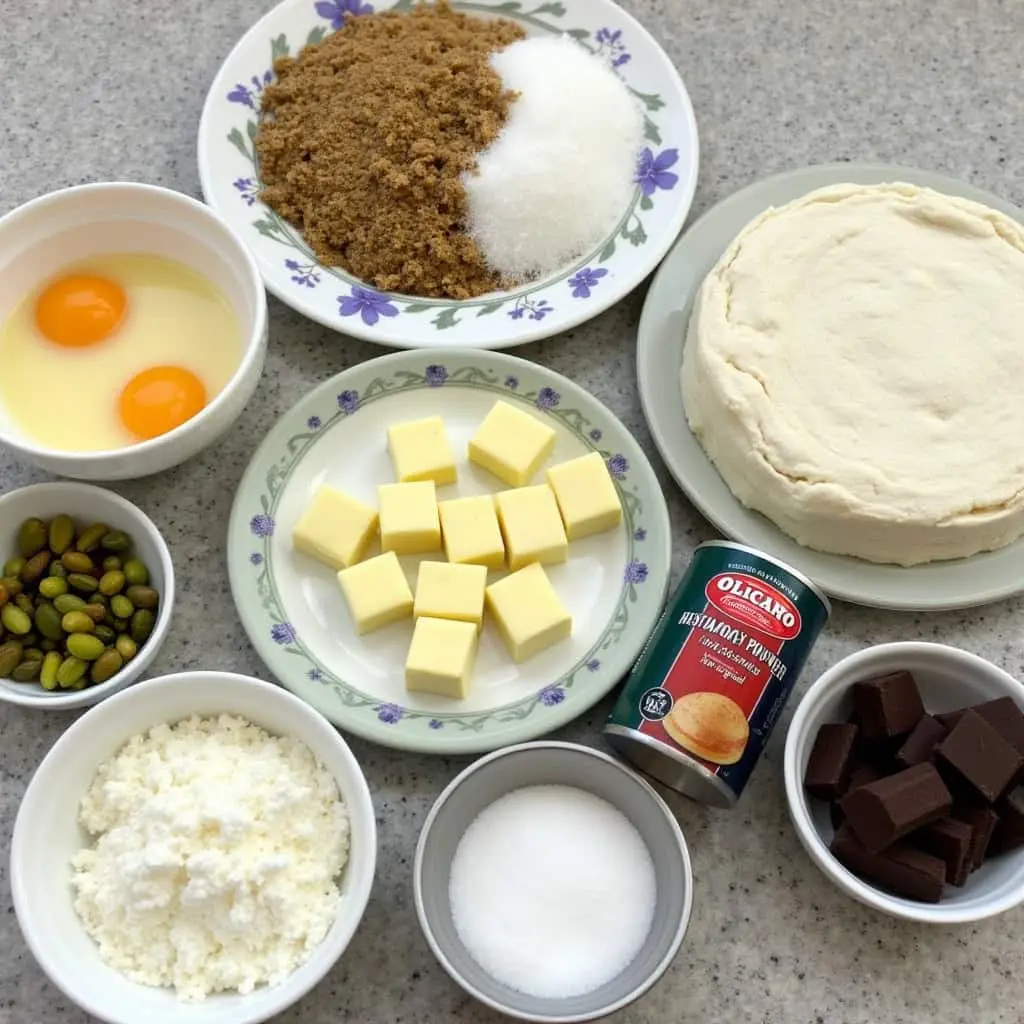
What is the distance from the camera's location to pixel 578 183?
1.64 m

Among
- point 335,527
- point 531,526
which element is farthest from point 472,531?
point 335,527

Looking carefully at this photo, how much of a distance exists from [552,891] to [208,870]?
397 millimetres

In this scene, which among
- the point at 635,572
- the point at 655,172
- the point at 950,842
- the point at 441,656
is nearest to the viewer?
the point at 950,842

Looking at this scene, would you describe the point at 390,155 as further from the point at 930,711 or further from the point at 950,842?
the point at 950,842

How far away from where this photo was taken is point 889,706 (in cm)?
132

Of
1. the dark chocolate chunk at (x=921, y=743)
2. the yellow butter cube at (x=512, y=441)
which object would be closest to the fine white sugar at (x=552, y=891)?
the dark chocolate chunk at (x=921, y=743)

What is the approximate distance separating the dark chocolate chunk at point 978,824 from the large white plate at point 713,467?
0.29 meters

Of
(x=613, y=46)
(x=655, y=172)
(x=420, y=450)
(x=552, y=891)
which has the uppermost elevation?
(x=613, y=46)

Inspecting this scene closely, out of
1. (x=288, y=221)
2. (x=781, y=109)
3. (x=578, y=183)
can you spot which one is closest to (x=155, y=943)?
(x=288, y=221)

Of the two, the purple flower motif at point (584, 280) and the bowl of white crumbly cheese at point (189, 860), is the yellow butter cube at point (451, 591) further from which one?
the purple flower motif at point (584, 280)

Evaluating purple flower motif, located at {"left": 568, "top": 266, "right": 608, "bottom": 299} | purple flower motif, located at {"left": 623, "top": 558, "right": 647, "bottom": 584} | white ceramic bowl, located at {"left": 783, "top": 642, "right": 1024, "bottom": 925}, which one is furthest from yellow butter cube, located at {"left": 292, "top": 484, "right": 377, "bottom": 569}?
white ceramic bowl, located at {"left": 783, "top": 642, "right": 1024, "bottom": 925}

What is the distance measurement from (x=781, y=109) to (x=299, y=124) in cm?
84

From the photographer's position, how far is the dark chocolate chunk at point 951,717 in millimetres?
1310

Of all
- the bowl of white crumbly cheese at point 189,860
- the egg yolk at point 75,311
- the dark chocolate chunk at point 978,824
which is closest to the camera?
the bowl of white crumbly cheese at point 189,860
